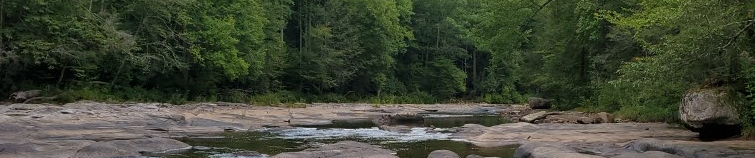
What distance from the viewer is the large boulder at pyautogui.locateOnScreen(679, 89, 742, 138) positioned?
49.4ft

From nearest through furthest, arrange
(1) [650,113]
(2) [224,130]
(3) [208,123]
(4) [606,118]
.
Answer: (2) [224,130] → (1) [650,113] → (3) [208,123] → (4) [606,118]

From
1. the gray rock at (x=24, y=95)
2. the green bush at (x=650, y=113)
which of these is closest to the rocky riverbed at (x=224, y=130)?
the green bush at (x=650, y=113)

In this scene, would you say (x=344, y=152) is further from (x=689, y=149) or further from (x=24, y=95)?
(x=24, y=95)

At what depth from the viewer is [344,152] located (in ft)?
44.5

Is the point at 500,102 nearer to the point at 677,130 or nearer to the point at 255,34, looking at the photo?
the point at 255,34

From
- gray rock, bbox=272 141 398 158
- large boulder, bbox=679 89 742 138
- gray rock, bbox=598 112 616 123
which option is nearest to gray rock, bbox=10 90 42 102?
gray rock, bbox=272 141 398 158

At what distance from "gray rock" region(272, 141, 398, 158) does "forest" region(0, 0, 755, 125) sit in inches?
174

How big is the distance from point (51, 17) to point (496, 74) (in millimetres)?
49096

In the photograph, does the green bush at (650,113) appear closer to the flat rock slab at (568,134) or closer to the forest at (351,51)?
the forest at (351,51)

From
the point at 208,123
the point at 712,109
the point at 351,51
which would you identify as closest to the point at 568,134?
the point at 712,109

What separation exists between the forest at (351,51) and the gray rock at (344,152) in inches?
174

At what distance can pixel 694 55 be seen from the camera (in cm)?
1368

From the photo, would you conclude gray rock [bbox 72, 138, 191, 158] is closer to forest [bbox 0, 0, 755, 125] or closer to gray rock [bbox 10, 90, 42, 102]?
forest [bbox 0, 0, 755, 125]

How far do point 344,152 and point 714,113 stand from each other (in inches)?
A: 328
